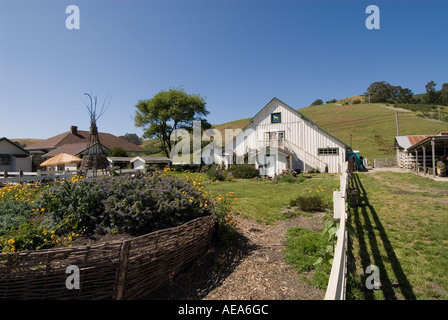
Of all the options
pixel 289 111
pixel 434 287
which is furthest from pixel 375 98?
pixel 434 287

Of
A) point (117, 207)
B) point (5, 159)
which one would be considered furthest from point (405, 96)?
point (5, 159)

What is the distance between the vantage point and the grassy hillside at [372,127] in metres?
41.1

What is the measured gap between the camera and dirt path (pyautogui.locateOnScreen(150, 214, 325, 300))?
3.22m

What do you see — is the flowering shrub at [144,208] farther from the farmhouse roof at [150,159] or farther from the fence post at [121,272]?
the farmhouse roof at [150,159]

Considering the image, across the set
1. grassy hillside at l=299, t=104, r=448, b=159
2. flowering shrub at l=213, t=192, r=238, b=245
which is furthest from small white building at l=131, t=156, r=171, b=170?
grassy hillside at l=299, t=104, r=448, b=159

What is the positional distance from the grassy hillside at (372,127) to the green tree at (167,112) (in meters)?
29.2

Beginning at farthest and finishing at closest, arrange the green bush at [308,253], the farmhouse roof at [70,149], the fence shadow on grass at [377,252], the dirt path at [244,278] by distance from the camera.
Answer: the farmhouse roof at [70,149] → the green bush at [308,253] → the fence shadow on grass at [377,252] → the dirt path at [244,278]

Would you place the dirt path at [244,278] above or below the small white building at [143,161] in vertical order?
below

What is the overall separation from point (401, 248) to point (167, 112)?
117 feet

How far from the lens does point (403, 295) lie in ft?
10.7

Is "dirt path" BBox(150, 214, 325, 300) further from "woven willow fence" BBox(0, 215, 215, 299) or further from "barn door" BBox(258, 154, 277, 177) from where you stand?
"barn door" BBox(258, 154, 277, 177)

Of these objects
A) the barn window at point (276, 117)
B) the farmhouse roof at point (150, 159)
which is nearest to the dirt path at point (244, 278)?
the farmhouse roof at point (150, 159)
